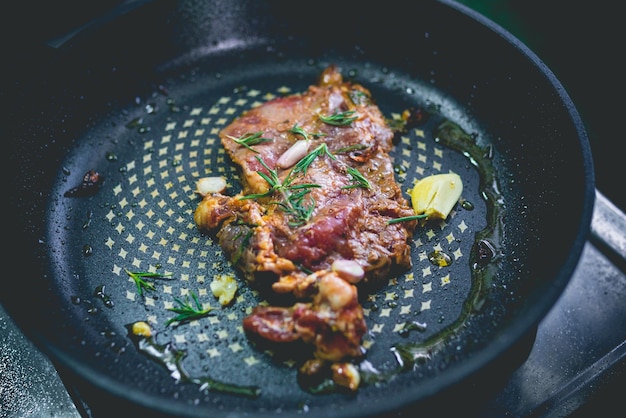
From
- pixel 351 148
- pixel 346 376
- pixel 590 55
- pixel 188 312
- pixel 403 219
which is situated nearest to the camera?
pixel 346 376

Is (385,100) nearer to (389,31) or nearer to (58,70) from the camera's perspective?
(389,31)

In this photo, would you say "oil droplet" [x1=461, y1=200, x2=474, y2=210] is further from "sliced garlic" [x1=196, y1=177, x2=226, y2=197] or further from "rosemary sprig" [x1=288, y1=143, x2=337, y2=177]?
"sliced garlic" [x1=196, y1=177, x2=226, y2=197]

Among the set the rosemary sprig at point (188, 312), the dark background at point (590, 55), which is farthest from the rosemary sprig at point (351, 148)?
the dark background at point (590, 55)

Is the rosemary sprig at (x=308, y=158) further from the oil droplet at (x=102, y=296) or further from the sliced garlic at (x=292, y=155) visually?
the oil droplet at (x=102, y=296)

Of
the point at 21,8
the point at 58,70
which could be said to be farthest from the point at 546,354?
the point at 21,8

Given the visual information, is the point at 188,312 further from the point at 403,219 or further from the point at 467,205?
the point at 467,205

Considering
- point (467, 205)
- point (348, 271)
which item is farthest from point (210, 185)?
point (467, 205)
